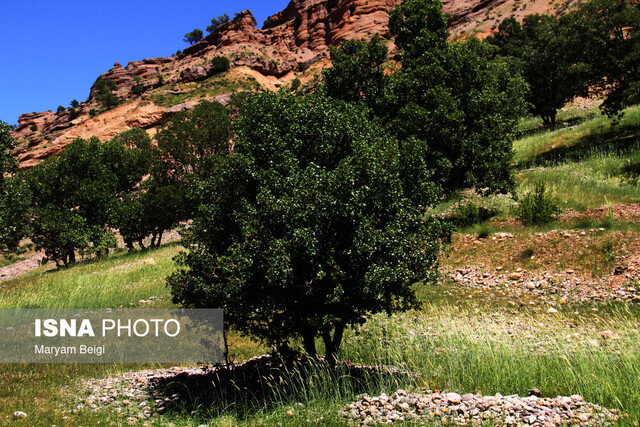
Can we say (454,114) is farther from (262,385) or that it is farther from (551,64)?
(551,64)

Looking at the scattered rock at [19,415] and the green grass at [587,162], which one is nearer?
the scattered rock at [19,415]

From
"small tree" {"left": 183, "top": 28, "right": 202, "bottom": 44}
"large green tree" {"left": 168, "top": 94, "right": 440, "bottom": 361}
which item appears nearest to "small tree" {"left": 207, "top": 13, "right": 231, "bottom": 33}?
→ "small tree" {"left": 183, "top": 28, "right": 202, "bottom": 44}

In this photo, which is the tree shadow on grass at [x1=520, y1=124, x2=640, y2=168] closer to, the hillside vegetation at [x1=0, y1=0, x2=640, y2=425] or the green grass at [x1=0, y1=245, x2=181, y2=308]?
the hillside vegetation at [x1=0, y1=0, x2=640, y2=425]

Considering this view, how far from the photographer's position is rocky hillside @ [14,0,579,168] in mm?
90188

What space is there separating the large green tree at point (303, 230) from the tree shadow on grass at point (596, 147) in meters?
21.2

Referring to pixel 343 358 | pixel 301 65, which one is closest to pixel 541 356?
pixel 343 358

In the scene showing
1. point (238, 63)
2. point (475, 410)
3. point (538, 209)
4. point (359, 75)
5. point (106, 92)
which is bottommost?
point (475, 410)

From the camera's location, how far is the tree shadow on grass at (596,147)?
24.5 metres

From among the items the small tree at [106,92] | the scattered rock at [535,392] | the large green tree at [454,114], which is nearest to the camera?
the scattered rock at [535,392]

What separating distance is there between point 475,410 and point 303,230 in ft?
13.0

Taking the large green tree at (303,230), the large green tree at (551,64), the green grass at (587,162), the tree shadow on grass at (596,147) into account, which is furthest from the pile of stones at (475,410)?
the large green tree at (551,64)

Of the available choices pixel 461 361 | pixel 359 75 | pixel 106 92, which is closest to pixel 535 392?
pixel 461 361

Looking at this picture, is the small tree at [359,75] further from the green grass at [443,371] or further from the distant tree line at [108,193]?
the distant tree line at [108,193]

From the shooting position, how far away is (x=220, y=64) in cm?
10788
